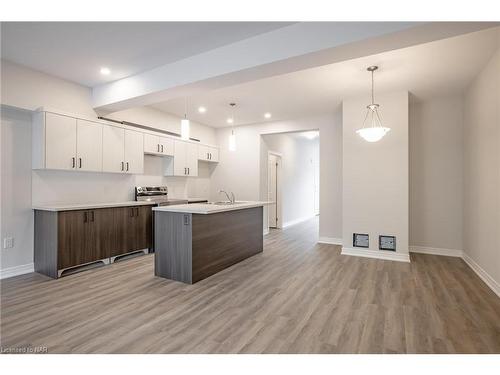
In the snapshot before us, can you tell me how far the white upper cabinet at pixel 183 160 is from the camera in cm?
552

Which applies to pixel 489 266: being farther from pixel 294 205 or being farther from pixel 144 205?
pixel 294 205

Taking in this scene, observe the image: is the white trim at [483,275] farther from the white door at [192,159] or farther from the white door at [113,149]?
the white door at [113,149]

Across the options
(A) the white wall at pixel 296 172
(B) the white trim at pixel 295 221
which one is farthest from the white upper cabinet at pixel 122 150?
(B) the white trim at pixel 295 221

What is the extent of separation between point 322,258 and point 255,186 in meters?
2.65

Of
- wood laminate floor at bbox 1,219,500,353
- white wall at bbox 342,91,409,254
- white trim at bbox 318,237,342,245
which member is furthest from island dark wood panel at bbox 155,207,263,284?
white trim at bbox 318,237,342,245

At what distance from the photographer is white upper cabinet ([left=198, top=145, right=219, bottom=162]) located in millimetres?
6256

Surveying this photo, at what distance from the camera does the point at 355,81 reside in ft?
12.7

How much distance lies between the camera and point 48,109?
11.5ft

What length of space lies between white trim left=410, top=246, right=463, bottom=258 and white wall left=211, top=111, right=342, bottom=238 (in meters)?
1.38

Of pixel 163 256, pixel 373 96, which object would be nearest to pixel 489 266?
pixel 373 96

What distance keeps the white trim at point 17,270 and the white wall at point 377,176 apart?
15.9ft

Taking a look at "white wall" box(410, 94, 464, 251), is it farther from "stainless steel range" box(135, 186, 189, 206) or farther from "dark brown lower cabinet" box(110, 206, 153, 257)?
"dark brown lower cabinet" box(110, 206, 153, 257)

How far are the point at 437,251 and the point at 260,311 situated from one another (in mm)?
3937

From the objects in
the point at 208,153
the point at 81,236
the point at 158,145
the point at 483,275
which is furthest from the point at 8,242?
the point at 483,275
